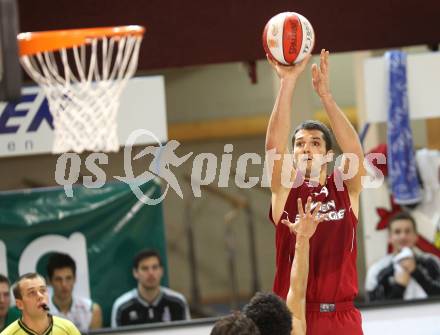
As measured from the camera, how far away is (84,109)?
7.54 meters

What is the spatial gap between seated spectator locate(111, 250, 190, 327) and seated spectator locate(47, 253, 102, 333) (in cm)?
18

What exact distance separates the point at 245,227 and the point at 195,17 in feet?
17.3

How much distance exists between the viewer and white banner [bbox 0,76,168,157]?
26.7 ft

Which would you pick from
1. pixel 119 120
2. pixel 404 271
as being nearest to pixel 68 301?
pixel 119 120

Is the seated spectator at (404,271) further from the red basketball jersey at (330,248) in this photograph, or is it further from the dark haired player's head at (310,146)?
the dark haired player's head at (310,146)

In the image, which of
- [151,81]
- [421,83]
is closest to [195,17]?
[151,81]

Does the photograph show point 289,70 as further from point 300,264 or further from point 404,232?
point 404,232

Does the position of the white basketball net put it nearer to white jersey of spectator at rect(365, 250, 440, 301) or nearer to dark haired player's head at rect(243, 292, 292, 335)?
white jersey of spectator at rect(365, 250, 440, 301)

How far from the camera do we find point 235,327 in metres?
3.72

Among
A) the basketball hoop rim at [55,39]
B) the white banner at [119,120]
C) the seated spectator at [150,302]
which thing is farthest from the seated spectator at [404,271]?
the basketball hoop rim at [55,39]

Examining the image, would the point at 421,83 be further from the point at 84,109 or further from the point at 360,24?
the point at 84,109

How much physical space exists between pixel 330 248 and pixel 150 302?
3.23 m

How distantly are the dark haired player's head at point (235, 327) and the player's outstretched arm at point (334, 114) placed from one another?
1.56m

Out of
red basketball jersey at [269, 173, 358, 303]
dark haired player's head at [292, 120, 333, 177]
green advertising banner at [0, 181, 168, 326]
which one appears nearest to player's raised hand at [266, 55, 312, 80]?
dark haired player's head at [292, 120, 333, 177]
